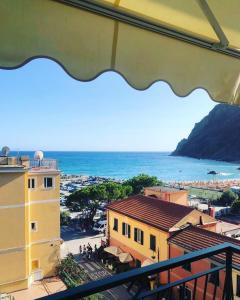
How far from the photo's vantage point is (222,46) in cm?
155

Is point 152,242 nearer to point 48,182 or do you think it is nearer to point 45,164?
point 48,182

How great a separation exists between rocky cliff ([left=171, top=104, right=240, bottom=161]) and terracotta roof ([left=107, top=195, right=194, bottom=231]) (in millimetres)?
51970

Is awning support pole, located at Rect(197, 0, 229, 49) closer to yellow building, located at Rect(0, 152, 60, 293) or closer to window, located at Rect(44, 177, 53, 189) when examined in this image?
yellow building, located at Rect(0, 152, 60, 293)

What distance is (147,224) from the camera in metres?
9.45

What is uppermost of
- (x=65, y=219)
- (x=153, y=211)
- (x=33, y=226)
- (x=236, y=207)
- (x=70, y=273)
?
(x=153, y=211)

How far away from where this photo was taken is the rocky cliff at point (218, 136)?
2368 inches

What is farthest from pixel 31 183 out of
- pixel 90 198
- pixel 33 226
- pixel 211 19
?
pixel 211 19

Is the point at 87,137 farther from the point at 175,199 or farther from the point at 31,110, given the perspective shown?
the point at 175,199

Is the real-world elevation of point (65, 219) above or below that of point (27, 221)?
below

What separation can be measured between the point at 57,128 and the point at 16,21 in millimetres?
75669

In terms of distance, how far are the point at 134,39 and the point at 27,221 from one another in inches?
323

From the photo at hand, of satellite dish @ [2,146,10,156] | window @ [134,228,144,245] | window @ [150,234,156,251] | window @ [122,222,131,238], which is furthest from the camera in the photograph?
window @ [122,222,131,238]

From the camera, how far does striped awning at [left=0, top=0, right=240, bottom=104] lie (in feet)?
3.76

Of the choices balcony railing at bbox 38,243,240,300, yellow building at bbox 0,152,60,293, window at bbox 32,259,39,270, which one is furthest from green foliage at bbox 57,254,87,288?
balcony railing at bbox 38,243,240,300
